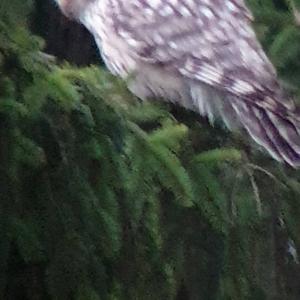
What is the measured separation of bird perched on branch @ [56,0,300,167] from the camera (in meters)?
2.54

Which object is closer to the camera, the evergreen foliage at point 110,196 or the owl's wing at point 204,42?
the evergreen foliage at point 110,196

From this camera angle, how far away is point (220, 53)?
2.68 metres

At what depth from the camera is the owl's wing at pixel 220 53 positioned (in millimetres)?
2527

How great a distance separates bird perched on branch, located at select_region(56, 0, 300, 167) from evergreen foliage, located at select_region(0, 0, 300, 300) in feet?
0.52

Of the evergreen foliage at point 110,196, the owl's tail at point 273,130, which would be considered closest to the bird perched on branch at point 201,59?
the owl's tail at point 273,130

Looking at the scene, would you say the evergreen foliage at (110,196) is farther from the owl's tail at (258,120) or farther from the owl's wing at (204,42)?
the owl's wing at (204,42)

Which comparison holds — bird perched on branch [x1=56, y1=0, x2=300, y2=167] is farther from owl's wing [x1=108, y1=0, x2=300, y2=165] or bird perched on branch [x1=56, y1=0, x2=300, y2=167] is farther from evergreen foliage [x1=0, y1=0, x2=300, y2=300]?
evergreen foliage [x1=0, y1=0, x2=300, y2=300]

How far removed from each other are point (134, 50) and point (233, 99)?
31 centimetres

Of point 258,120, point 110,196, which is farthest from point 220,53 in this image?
point 110,196

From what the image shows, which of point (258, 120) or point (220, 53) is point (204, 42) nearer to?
point (220, 53)

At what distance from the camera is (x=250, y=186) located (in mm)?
2400

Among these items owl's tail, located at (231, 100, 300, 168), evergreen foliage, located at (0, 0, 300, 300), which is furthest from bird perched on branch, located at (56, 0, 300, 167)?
evergreen foliage, located at (0, 0, 300, 300)

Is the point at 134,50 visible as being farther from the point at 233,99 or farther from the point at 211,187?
the point at 211,187

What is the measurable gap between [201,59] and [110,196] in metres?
0.72
